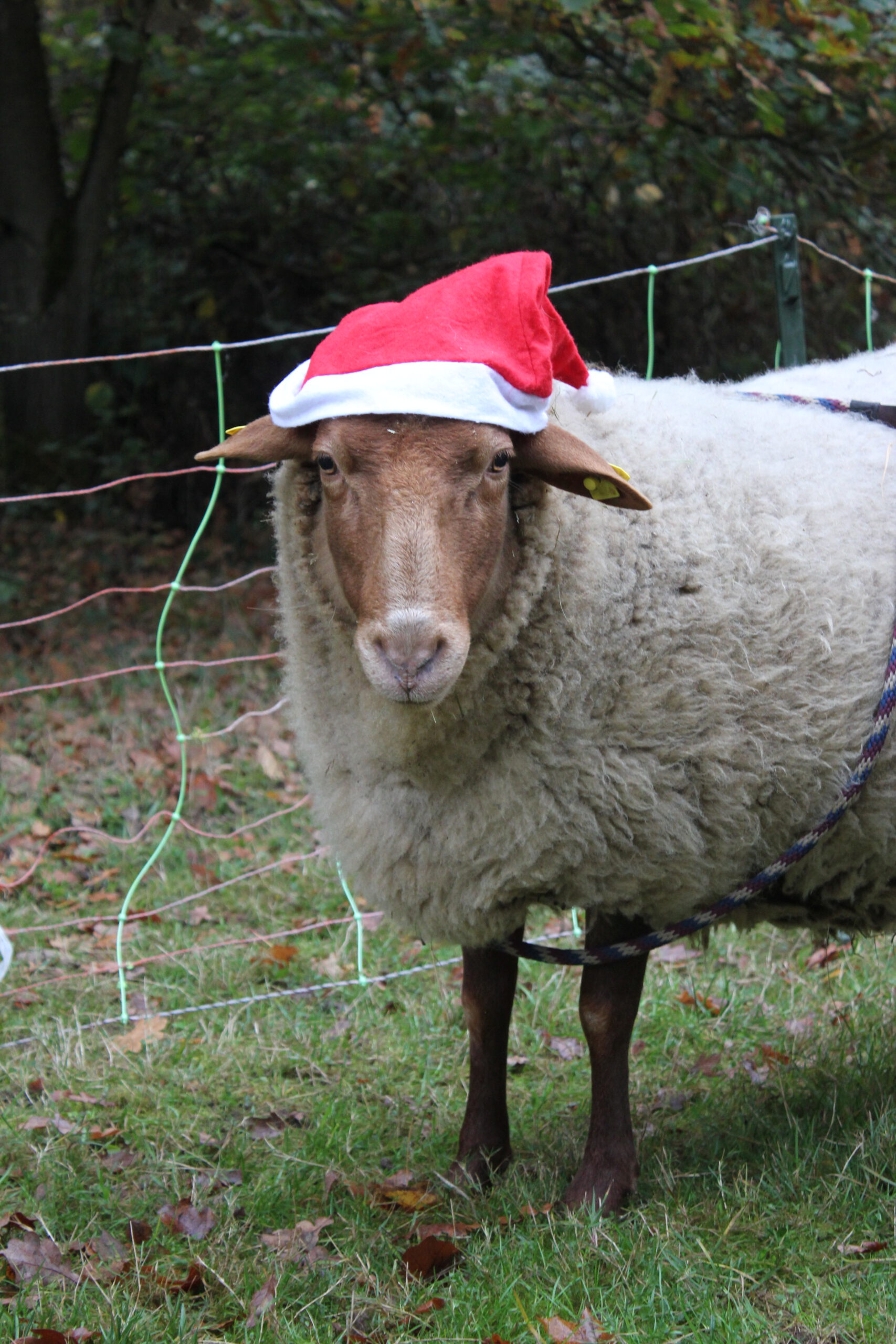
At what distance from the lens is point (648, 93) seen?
6543mm

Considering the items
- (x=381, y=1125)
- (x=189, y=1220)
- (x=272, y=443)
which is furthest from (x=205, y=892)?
(x=272, y=443)

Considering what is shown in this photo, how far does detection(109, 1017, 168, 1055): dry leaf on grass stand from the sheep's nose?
1753 mm

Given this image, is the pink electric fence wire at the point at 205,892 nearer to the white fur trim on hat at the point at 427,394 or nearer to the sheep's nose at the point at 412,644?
the sheep's nose at the point at 412,644

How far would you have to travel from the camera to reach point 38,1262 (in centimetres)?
238

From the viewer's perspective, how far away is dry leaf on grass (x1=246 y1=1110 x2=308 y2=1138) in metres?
3.02

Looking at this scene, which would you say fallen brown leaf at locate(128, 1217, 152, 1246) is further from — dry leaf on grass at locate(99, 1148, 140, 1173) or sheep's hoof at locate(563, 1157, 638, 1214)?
sheep's hoof at locate(563, 1157, 638, 1214)

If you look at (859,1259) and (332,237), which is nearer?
(859,1259)

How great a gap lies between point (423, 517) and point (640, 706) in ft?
1.92

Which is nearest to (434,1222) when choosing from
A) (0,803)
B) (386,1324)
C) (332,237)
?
(386,1324)

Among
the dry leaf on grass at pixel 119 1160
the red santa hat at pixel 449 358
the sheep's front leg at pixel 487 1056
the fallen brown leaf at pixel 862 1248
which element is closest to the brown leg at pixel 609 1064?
the sheep's front leg at pixel 487 1056

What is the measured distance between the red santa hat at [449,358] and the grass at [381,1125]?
3.61 feet

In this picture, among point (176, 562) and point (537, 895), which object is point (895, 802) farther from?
point (176, 562)

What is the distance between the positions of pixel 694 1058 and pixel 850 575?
145cm

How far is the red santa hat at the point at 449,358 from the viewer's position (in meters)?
2.17
